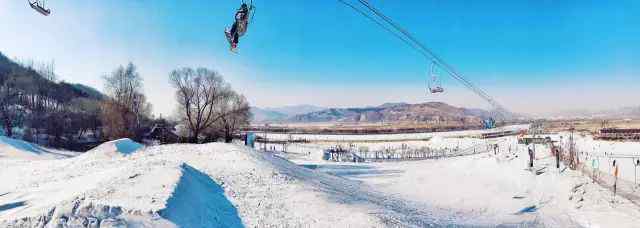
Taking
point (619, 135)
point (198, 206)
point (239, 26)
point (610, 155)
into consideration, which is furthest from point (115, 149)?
point (619, 135)

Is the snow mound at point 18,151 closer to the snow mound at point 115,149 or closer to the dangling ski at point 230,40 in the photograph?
the snow mound at point 115,149

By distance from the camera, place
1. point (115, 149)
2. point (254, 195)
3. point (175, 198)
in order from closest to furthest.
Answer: point (175, 198), point (254, 195), point (115, 149)

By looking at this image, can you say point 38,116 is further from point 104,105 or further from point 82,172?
point 82,172

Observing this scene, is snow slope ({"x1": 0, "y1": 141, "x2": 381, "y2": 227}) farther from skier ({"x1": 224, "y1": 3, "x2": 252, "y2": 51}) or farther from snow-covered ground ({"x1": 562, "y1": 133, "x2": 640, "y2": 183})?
snow-covered ground ({"x1": 562, "y1": 133, "x2": 640, "y2": 183})

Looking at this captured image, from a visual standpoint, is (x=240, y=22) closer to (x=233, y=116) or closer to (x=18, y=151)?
(x=18, y=151)

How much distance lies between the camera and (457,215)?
1425 cm

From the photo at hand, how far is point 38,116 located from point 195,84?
1818 cm

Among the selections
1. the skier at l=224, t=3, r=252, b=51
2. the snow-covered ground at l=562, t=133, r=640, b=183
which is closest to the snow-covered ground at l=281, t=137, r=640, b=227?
the snow-covered ground at l=562, t=133, r=640, b=183

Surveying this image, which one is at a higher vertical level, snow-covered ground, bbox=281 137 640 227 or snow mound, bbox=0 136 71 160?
snow mound, bbox=0 136 71 160

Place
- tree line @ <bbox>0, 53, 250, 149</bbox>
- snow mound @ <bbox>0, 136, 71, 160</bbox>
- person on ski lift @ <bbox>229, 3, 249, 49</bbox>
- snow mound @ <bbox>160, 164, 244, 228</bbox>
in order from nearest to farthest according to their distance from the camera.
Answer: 1. person on ski lift @ <bbox>229, 3, 249, 49</bbox>
2. snow mound @ <bbox>160, 164, 244, 228</bbox>
3. snow mound @ <bbox>0, 136, 71, 160</bbox>
4. tree line @ <bbox>0, 53, 250, 149</bbox>

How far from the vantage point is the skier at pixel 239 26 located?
24.3 feet

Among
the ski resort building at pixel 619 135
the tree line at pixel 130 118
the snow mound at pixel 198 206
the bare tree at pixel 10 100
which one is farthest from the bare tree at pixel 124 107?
the ski resort building at pixel 619 135

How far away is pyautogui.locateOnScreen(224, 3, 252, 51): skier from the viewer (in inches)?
291

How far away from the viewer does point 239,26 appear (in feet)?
24.6
